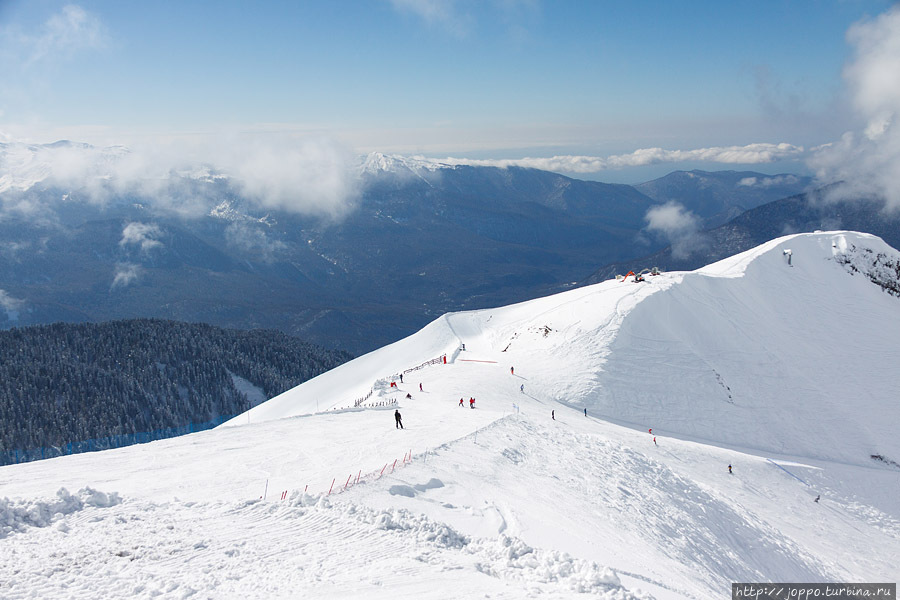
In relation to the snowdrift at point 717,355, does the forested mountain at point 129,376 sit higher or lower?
lower

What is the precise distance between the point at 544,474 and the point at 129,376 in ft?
413

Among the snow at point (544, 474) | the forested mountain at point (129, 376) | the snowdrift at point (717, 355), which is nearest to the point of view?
the snow at point (544, 474)

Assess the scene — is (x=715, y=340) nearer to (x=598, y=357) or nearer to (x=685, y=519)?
(x=598, y=357)

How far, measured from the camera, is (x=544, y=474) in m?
30.2

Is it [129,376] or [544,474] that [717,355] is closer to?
[544,474]

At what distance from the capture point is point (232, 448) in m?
32.4

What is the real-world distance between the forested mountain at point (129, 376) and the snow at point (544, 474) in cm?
6361

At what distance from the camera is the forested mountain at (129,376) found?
4163 inches

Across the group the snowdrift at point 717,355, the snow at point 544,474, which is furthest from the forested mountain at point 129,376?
the snow at point 544,474

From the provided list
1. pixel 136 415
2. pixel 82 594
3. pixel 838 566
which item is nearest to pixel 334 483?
→ pixel 82 594

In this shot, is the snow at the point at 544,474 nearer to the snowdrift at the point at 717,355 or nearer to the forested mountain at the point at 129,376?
the snowdrift at the point at 717,355

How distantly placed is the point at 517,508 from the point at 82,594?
16199mm

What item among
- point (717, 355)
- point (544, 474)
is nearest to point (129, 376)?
point (544, 474)

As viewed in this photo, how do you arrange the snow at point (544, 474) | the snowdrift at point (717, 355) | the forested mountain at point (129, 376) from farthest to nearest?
1. the forested mountain at point (129, 376)
2. the snowdrift at point (717, 355)
3. the snow at point (544, 474)
